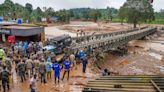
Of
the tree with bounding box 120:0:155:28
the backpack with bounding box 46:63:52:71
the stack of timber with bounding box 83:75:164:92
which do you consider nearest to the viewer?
the stack of timber with bounding box 83:75:164:92

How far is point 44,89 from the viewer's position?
14562 mm

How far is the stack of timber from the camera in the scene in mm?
11289

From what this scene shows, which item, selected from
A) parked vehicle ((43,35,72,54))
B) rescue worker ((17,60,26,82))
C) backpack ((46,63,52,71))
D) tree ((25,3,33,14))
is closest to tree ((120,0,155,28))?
parked vehicle ((43,35,72,54))

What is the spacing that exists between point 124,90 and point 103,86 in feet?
3.42

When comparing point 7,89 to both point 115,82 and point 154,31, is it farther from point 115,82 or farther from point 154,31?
point 154,31

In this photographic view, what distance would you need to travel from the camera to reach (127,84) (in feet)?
39.8

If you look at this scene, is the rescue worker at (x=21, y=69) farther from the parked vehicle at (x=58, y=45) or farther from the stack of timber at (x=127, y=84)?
the parked vehicle at (x=58, y=45)

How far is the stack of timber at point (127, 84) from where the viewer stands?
11.3 metres

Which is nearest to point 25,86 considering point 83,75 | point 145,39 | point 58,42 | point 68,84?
point 68,84

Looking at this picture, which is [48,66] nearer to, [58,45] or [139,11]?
[58,45]

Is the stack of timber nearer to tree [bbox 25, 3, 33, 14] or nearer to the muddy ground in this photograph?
the muddy ground

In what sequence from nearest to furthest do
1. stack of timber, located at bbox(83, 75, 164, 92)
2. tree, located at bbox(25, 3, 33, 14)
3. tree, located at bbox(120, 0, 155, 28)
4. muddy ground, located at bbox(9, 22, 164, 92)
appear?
stack of timber, located at bbox(83, 75, 164, 92) → muddy ground, located at bbox(9, 22, 164, 92) → tree, located at bbox(120, 0, 155, 28) → tree, located at bbox(25, 3, 33, 14)

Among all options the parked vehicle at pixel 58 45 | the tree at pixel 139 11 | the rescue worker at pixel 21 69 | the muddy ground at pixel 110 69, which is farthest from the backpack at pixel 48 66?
the tree at pixel 139 11

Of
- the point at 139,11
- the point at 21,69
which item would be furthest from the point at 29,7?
the point at 21,69
